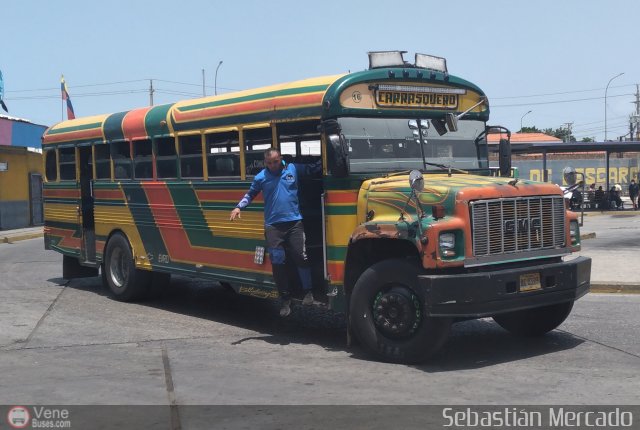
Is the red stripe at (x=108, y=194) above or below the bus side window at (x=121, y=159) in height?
below

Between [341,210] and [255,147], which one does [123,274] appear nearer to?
[255,147]

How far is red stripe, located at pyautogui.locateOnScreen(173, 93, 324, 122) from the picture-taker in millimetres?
8524

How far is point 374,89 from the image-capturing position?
28.0 feet

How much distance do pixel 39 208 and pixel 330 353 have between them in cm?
2953

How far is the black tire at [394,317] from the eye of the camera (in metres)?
7.45

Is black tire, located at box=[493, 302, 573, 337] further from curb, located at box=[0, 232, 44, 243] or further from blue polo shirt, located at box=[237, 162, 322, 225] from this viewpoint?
curb, located at box=[0, 232, 44, 243]

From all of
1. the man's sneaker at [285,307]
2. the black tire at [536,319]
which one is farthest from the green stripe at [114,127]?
the black tire at [536,319]

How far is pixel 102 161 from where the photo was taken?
1255 centimetres

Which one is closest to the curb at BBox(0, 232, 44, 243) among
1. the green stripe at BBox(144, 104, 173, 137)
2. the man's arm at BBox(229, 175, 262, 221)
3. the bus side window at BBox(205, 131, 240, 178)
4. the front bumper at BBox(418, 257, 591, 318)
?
the green stripe at BBox(144, 104, 173, 137)

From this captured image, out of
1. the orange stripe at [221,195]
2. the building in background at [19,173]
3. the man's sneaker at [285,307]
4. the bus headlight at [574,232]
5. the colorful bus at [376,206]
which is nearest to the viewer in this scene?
the colorful bus at [376,206]

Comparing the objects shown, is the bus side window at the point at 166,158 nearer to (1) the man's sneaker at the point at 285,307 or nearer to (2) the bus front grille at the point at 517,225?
(1) the man's sneaker at the point at 285,307

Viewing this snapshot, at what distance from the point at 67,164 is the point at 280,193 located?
240 inches

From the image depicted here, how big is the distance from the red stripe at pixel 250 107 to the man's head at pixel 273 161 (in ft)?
1.76
